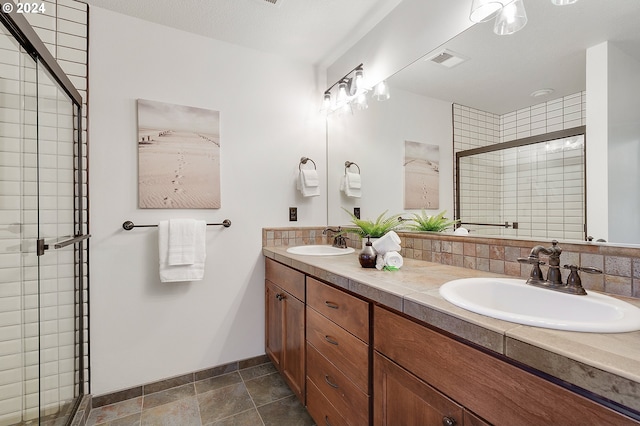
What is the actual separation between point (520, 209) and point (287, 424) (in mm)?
1556

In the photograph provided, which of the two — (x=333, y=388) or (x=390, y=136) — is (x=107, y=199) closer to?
(x=333, y=388)

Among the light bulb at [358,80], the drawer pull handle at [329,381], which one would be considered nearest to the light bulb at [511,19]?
the light bulb at [358,80]

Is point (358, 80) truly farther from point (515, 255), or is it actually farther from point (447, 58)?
point (515, 255)

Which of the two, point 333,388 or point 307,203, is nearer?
point 333,388

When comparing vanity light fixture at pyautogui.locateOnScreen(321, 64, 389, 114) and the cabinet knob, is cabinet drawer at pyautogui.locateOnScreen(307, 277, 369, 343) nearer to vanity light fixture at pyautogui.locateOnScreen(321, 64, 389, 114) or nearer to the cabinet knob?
the cabinet knob

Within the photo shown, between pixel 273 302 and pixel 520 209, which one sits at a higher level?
pixel 520 209

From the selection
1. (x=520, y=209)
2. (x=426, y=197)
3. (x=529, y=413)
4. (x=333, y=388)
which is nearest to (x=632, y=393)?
(x=529, y=413)

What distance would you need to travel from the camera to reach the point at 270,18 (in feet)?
6.07

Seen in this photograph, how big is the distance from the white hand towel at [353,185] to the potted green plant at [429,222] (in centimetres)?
58

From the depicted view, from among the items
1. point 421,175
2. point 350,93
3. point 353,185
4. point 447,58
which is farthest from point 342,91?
point 421,175

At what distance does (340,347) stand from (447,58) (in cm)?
149

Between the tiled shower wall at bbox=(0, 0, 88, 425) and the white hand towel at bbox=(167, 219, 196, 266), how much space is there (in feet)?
1.58

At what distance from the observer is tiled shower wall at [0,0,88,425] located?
3.80 ft

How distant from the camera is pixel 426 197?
163cm
